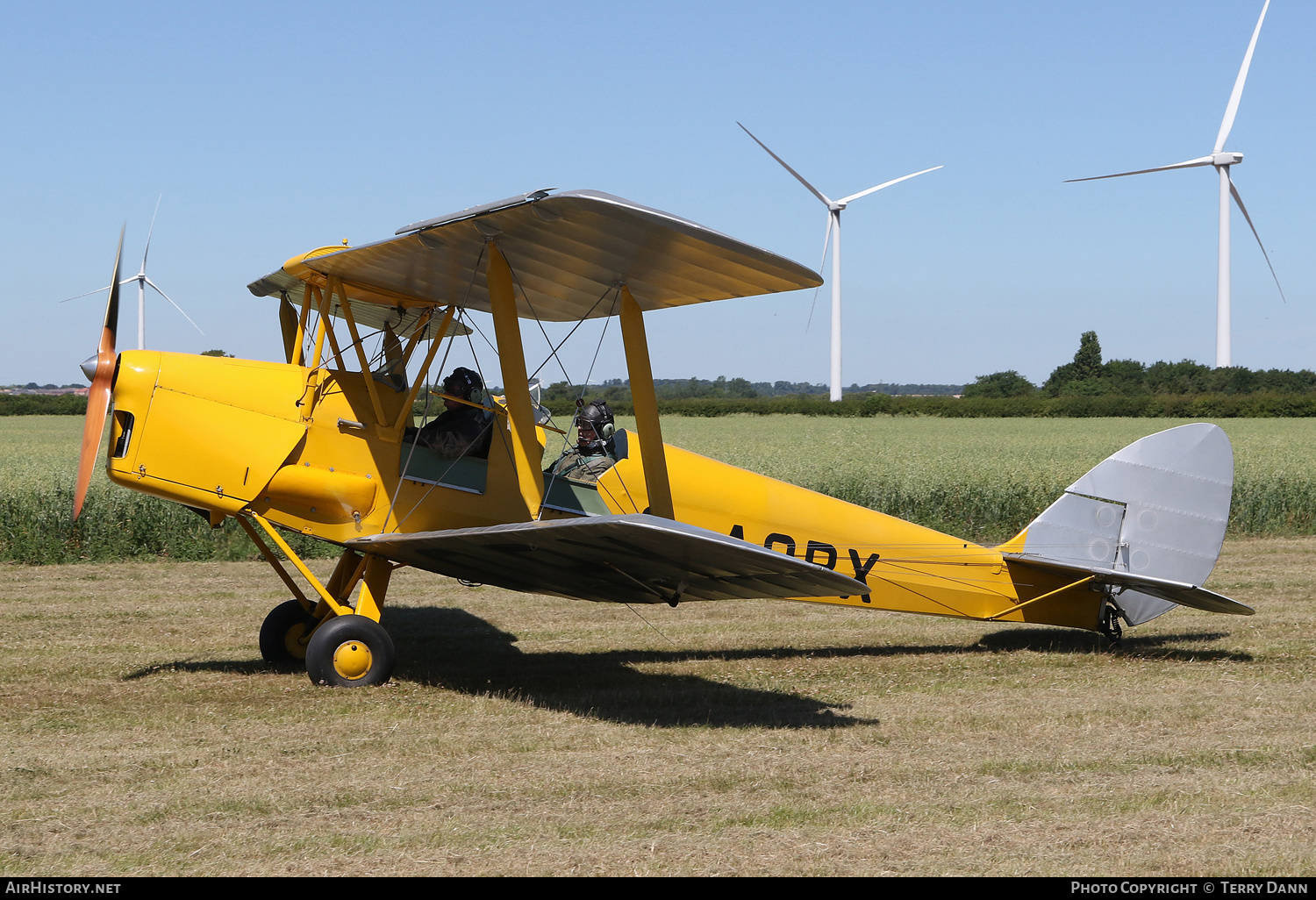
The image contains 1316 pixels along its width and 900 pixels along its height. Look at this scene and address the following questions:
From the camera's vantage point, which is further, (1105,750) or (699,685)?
(699,685)

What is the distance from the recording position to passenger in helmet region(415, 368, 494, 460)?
727 centimetres

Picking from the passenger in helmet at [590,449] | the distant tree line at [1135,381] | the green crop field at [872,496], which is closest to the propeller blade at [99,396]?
the passenger in helmet at [590,449]

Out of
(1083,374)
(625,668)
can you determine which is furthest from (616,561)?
(1083,374)

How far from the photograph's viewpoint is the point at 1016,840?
4.45 metres

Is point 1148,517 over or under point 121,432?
under

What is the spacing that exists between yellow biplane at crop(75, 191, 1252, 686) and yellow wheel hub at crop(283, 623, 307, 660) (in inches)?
0.5

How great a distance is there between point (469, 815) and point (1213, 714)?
4.70m

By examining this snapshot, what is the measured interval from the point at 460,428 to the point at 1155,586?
5.07m

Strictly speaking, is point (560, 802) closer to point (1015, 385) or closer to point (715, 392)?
point (715, 392)

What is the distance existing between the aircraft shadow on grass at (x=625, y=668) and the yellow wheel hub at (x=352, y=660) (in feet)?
1.90

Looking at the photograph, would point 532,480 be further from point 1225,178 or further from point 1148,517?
point 1225,178

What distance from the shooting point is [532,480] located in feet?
22.2
